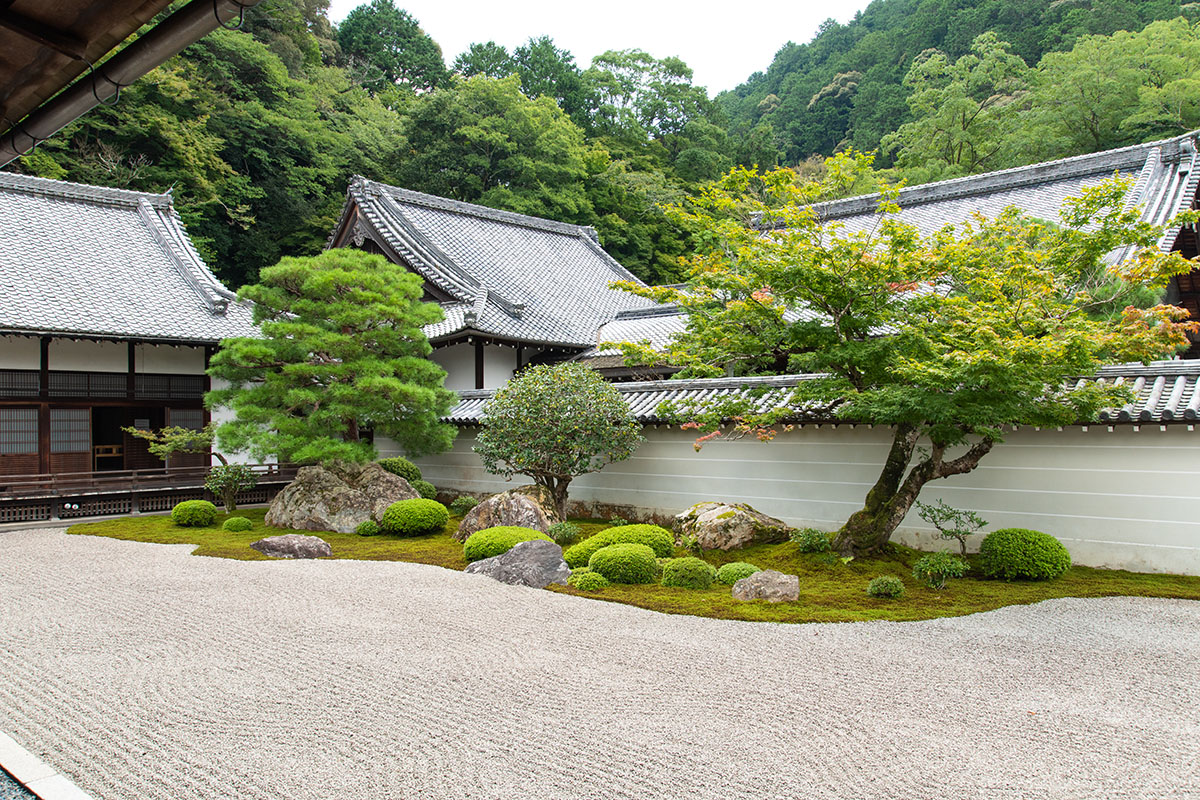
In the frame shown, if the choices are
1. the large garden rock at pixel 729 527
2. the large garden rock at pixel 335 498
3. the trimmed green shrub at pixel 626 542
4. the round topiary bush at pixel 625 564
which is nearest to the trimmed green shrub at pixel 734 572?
the round topiary bush at pixel 625 564

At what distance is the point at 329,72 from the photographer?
41031 mm

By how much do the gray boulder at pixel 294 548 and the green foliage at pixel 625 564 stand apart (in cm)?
468

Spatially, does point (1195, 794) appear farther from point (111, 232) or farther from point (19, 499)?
point (111, 232)

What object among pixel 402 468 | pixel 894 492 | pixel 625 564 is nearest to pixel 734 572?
pixel 625 564

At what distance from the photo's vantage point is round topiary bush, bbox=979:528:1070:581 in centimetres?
947

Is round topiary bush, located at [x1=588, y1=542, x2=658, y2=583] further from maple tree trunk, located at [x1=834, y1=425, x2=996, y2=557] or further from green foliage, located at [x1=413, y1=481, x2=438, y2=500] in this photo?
green foliage, located at [x1=413, y1=481, x2=438, y2=500]

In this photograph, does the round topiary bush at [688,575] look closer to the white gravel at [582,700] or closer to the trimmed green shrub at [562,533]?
the white gravel at [582,700]

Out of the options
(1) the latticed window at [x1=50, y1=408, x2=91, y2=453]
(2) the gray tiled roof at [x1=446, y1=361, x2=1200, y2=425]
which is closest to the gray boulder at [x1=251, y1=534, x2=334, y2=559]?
(2) the gray tiled roof at [x1=446, y1=361, x2=1200, y2=425]

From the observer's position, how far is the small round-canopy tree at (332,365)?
47.2 ft

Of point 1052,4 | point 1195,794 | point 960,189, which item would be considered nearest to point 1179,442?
point 1195,794

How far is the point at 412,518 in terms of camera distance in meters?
13.8

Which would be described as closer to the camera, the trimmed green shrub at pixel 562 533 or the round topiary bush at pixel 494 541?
the round topiary bush at pixel 494 541

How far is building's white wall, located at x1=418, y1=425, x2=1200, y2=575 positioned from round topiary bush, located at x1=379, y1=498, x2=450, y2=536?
4.29 m

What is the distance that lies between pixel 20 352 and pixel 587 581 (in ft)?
48.5
